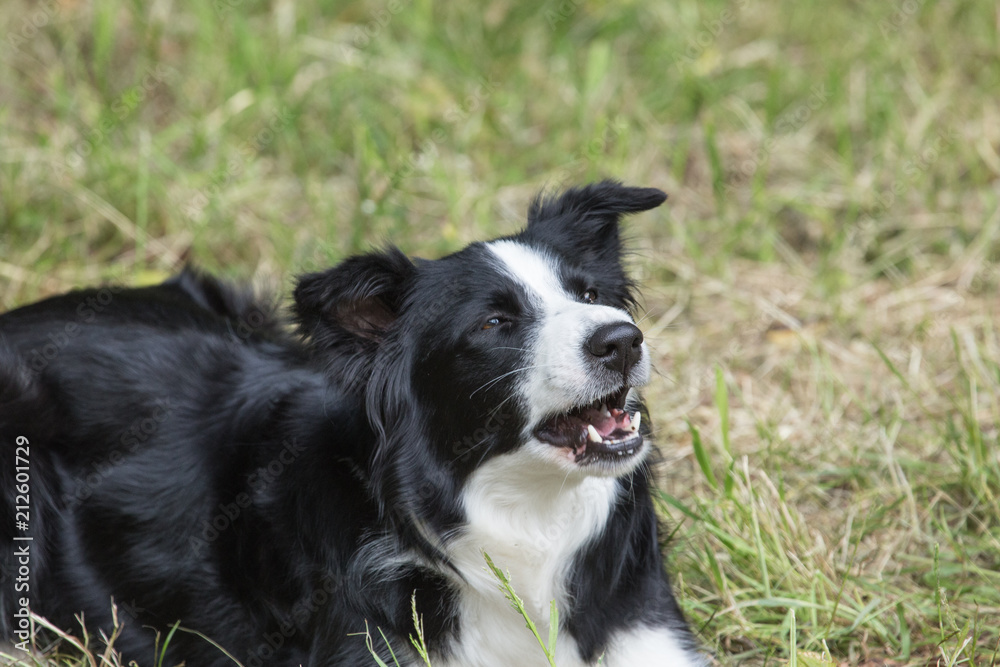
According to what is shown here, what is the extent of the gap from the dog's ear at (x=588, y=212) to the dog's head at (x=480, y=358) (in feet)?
0.63

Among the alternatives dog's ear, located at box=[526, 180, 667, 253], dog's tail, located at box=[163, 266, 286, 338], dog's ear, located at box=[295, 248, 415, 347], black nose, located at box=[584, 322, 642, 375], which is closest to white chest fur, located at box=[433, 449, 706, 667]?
black nose, located at box=[584, 322, 642, 375]

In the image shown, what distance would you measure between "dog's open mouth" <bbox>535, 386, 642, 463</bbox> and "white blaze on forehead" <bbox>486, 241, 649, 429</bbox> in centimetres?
6

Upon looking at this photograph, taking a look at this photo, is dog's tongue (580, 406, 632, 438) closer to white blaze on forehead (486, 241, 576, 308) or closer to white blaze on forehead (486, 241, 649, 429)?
white blaze on forehead (486, 241, 649, 429)

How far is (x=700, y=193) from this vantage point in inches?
245

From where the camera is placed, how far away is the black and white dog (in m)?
2.75

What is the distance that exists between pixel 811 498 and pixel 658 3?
4103 mm

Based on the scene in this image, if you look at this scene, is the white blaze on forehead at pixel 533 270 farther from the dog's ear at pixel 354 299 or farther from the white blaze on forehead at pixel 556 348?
the dog's ear at pixel 354 299

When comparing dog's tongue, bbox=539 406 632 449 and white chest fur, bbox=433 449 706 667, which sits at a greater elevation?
dog's tongue, bbox=539 406 632 449

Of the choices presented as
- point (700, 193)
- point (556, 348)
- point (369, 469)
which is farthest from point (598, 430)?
point (700, 193)

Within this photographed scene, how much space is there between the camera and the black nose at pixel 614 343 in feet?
8.50

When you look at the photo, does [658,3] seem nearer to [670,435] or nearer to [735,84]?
[735,84]

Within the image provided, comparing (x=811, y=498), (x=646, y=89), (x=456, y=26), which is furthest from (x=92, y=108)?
(x=811, y=498)

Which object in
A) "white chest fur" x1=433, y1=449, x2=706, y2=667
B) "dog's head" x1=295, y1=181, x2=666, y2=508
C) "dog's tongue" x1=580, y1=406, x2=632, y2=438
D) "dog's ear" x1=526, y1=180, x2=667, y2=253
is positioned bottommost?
"white chest fur" x1=433, y1=449, x2=706, y2=667

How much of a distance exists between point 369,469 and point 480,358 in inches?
17.2
